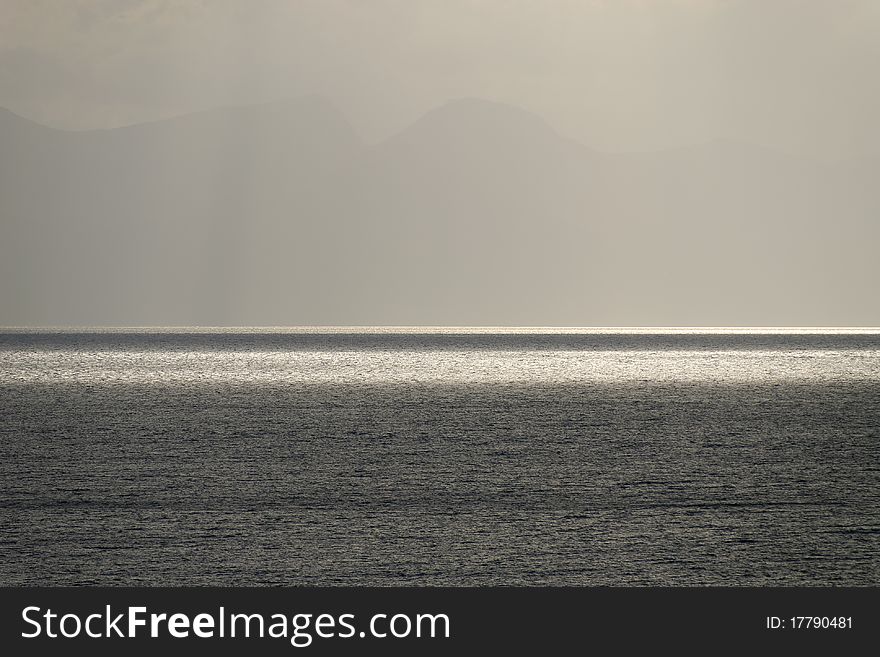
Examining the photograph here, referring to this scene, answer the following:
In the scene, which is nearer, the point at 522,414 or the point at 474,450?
the point at 474,450

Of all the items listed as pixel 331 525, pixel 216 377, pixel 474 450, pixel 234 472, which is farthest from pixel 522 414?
pixel 216 377

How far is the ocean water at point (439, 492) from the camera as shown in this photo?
10.1 m

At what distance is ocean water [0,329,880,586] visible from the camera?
10.1 metres

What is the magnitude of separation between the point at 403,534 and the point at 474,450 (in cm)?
692

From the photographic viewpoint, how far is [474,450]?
59.9 feet

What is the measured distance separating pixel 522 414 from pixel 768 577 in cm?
1537

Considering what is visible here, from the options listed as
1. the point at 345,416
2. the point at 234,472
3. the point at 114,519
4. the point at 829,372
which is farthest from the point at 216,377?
the point at 114,519

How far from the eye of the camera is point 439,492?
13.9 metres

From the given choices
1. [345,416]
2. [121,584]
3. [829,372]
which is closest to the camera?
[121,584]
